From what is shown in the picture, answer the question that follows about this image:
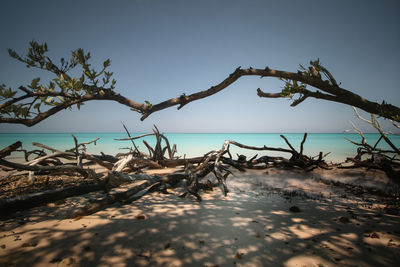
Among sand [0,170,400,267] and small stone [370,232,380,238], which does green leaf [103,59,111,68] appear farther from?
small stone [370,232,380,238]

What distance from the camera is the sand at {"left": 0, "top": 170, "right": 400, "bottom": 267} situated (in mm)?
1638

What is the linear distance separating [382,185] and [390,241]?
11.6ft

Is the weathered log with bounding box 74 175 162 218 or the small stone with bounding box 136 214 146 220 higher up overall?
the weathered log with bounding box 74 175 162 218

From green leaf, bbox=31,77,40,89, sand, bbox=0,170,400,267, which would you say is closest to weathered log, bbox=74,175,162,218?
sand, bbox=0,170,400,267

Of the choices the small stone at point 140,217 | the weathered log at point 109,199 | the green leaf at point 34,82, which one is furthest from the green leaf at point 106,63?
the small stone at point 140,217

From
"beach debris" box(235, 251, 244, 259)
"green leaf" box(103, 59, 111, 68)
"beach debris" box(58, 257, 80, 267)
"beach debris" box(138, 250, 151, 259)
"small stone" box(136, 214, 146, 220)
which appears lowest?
"small stone" box(136, 214, 146, 220)

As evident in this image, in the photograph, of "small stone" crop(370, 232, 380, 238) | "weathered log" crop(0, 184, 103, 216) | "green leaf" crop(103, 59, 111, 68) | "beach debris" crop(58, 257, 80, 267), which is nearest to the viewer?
"beach debris" crop(58, 257, 80, 267)

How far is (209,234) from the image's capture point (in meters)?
2.14

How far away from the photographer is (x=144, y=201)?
10.8ft

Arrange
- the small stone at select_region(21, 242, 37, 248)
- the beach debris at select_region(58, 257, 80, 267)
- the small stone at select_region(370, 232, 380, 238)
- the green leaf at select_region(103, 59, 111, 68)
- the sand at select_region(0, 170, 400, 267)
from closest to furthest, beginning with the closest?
1. the beach debris at select_region(58, 257, 80, 267)
2. the sand at select_region(0, 170, 400, 267)
3. the small stone at select_region(21, 242, 37, 248)
4. the small stone at select_region(370, 232, 380, 238)
5. the green leaf at select_region(103, 59, 111, 68)

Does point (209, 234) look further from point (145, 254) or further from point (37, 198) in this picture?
point (37, 198)

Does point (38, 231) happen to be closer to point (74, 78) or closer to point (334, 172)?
point (74, 78)

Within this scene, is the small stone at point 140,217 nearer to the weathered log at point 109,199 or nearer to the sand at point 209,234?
the sand at point 209,234

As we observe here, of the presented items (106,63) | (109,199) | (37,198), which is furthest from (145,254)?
(106,63)
